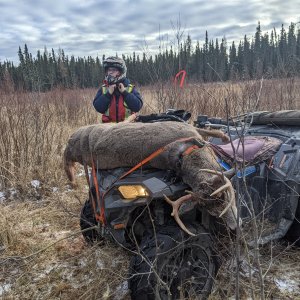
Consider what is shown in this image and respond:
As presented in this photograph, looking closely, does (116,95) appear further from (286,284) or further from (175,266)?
(286,284)

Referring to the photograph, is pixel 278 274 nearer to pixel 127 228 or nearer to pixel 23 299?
pixel 127 228

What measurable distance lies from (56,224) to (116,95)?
179 cm

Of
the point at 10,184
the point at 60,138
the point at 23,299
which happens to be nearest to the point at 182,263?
the point at 23,299

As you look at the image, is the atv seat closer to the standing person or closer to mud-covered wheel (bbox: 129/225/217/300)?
mud-covered wheel (bbox: 129/225/217/300)

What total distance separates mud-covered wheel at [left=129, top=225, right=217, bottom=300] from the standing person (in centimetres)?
242

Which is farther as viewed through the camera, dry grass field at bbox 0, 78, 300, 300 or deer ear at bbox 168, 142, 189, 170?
dry grass field at bbox 0, 78, 300, 300

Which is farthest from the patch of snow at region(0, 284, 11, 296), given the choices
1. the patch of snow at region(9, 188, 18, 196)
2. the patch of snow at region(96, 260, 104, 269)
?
the patch of snow at region(9, 188, 18, 196)

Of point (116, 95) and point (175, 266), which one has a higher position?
point (116, 95)

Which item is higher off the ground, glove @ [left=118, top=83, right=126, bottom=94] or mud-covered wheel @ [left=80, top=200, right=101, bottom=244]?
glove @ [left=118, top=83, right=126, bottom=94]

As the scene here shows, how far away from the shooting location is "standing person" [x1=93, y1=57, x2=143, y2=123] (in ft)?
14.1

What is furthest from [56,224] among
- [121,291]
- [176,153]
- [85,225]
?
[176,153]

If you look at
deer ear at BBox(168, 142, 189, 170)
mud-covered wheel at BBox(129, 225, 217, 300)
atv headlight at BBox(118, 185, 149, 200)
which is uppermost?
Answer: deer ear at BBox(168, 142, 189, 170)

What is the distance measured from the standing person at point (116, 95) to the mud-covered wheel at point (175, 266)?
2.42m

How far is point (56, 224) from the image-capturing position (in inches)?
155
